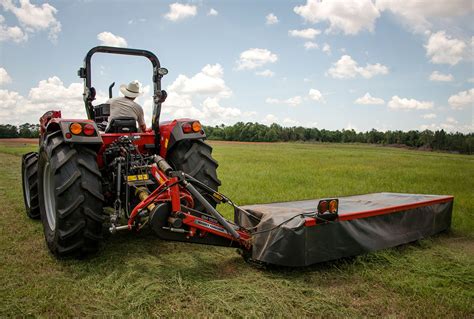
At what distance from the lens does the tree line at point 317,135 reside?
56.7 m

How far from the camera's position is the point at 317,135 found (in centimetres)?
7731

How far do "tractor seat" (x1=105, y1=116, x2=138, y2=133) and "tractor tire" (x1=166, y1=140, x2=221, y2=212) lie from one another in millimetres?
557

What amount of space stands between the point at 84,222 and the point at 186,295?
1291 mm

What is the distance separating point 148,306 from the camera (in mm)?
2867

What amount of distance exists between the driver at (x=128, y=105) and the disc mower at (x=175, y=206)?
0.14m

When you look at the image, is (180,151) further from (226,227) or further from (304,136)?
(304,136)

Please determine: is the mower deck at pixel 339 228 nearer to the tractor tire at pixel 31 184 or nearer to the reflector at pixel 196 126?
the reflector at pixel 196 126

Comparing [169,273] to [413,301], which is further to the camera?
[169,273]

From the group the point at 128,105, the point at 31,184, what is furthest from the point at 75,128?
the point at 31,184

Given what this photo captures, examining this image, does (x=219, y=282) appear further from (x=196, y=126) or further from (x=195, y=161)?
(x=196, y=126)


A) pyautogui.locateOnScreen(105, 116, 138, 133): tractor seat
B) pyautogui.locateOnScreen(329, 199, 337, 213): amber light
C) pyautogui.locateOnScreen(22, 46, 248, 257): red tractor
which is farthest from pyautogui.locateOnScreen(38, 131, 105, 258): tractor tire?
pyautogui.locateOnScreen(329, 199, 337, 213): amber light

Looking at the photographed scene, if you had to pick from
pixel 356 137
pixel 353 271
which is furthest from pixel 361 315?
pixel 356 137

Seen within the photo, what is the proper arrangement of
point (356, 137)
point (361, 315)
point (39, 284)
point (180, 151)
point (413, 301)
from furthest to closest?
point (356, 137), point (180, 151), point (39, 284), point (413, 301), point (361, 315)

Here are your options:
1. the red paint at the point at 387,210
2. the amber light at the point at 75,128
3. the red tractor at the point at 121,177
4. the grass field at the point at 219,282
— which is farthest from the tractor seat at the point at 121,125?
the red paint at the point at 387,210
